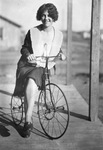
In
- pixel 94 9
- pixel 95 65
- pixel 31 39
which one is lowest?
pixel 95 65

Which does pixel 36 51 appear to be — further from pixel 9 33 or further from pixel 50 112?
pixel 9 33

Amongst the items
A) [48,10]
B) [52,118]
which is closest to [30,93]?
[52,118]

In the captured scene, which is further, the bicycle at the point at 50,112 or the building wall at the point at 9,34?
the building wall at the point at 9,34

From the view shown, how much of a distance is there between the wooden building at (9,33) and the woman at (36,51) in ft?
84.8

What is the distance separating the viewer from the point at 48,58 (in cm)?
418

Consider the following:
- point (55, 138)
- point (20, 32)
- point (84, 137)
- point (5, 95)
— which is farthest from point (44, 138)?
point (20, 32)

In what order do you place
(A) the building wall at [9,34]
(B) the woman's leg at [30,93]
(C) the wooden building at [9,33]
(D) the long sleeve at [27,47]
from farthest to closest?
(A) the building wall at [9,34]
(C) the wooden building at [9,33]
(D) the long sleeve at [27,47]
(B) the woman's leg at [30,93]

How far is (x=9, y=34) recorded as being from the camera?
31688 mm

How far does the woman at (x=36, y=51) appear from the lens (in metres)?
4.10

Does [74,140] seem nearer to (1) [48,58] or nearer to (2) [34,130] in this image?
(2) [34,130]

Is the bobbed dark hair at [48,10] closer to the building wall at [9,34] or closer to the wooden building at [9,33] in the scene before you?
the wooden building at [9,33]

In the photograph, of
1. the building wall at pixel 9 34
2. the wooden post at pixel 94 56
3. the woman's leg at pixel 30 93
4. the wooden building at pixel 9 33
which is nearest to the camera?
the woman's leg at pixel 30 93

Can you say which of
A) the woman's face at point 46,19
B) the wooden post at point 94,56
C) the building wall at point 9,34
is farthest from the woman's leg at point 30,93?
the building wall at point 9,34

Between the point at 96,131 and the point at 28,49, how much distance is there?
152 cm
